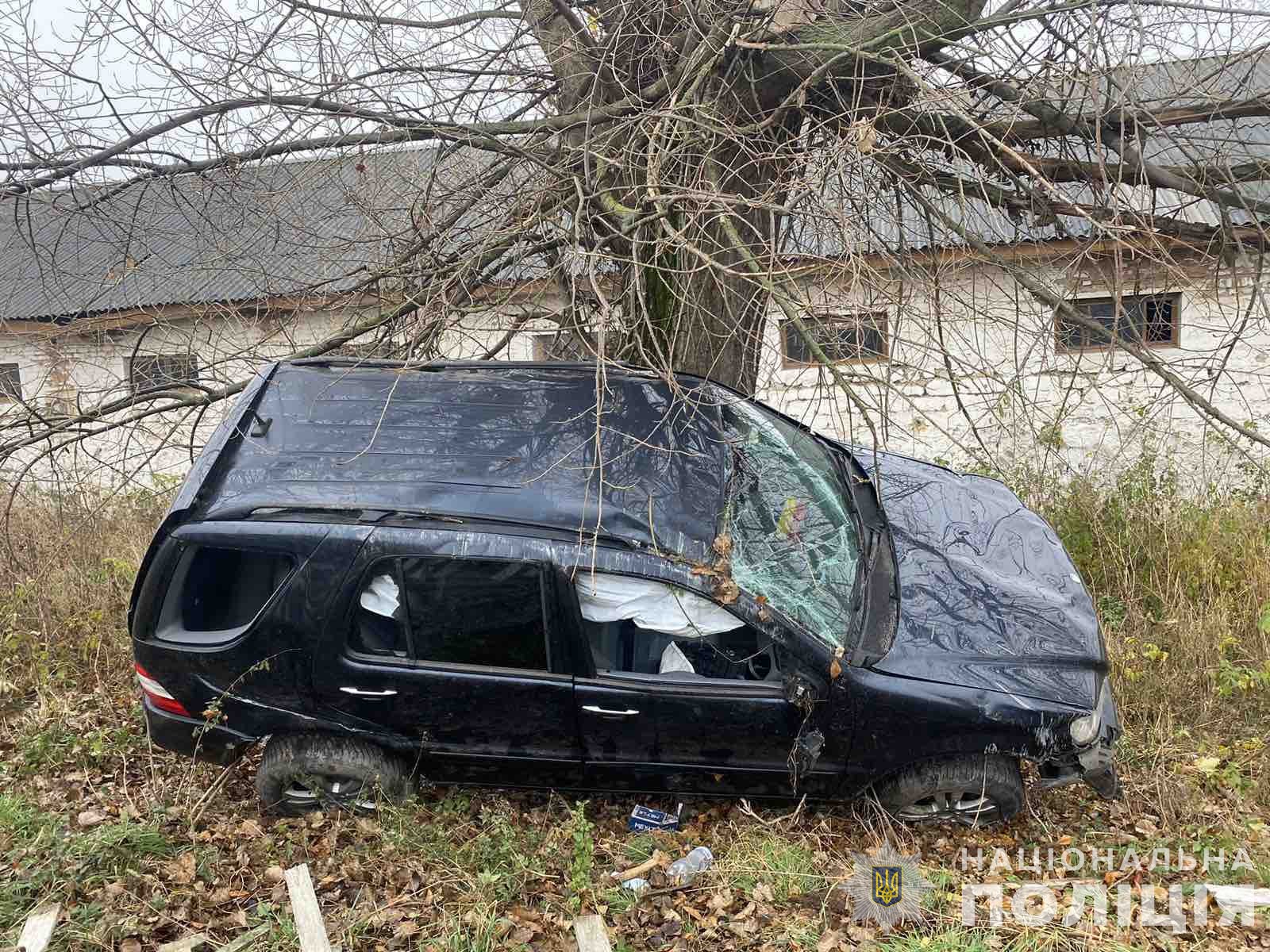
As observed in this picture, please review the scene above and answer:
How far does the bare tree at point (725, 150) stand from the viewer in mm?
4254

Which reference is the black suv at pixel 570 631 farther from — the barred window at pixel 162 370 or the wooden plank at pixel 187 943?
the barred window at pixel 162 370

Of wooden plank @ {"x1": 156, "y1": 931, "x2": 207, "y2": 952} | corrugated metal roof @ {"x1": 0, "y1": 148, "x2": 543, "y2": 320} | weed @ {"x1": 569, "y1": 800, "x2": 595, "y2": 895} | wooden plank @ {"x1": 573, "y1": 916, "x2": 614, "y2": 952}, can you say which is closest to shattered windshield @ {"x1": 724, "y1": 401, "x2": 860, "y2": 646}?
weed @ {"x1": 569, "y1": 800, "x2": 595, "y2": 895}

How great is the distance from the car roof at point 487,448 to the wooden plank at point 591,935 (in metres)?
1.43

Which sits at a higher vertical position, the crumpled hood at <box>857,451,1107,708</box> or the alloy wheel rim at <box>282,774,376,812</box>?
the crumpled hood at <box>857,451,1107,708</box>

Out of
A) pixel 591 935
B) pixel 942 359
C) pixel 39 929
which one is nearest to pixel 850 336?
pixel 942 359

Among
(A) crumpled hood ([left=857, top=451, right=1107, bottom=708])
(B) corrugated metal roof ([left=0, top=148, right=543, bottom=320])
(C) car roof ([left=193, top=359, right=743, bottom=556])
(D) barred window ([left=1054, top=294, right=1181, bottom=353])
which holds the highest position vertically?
(B) corrugated metal roof ([left=0, top=148, right=543, bottom=320])

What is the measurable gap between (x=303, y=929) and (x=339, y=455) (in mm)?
1890

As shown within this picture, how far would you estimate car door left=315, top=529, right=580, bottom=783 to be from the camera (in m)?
3.55

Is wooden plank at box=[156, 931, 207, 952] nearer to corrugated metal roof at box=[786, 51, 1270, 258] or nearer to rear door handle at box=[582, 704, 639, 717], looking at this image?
rear door handle at box=[582, 704, 639, 717]

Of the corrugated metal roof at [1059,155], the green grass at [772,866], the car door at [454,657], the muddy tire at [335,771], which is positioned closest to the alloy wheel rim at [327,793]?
the muddy tire at [335,771]

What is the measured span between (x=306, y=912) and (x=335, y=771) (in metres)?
0.67

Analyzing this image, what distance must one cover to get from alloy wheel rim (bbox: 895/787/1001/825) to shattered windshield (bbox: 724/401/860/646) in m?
0.83

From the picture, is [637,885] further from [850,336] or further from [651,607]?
[850,336]

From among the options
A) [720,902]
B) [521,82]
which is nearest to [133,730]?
[720,902]
